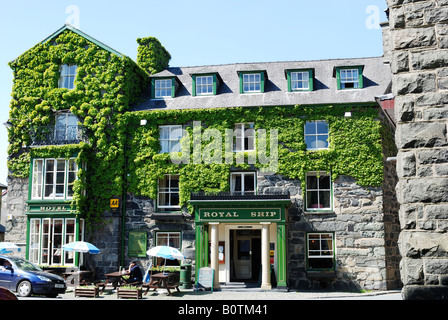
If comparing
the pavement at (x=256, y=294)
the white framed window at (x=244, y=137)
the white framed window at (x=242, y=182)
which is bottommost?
the pavement at (x=256, y=294)

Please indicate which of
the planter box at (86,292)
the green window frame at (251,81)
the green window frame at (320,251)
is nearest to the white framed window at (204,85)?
the green window frame at (251,81)

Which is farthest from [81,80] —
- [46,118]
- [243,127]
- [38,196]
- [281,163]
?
[281,163]

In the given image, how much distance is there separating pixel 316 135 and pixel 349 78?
341 centimetres

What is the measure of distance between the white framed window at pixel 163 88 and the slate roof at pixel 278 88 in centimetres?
36

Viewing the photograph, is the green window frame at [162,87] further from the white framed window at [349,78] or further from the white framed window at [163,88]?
the white framed window at [349,78]

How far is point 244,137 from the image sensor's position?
25.4 meters

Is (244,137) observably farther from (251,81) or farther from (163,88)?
(163,88)

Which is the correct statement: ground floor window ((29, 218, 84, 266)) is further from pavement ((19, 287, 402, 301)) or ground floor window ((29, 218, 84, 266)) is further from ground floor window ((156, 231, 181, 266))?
ground floor window ((156, 231, 181, 266))

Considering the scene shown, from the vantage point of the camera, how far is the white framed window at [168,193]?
25.6 m

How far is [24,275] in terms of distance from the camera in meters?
19.2

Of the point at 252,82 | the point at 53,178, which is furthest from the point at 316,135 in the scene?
the point at 53,178

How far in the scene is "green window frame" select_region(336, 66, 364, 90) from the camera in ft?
83.9

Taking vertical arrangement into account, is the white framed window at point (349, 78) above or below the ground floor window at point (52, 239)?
above

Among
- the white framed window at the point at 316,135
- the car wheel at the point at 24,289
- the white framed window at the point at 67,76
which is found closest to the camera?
the car wheel at the point at 24,289
